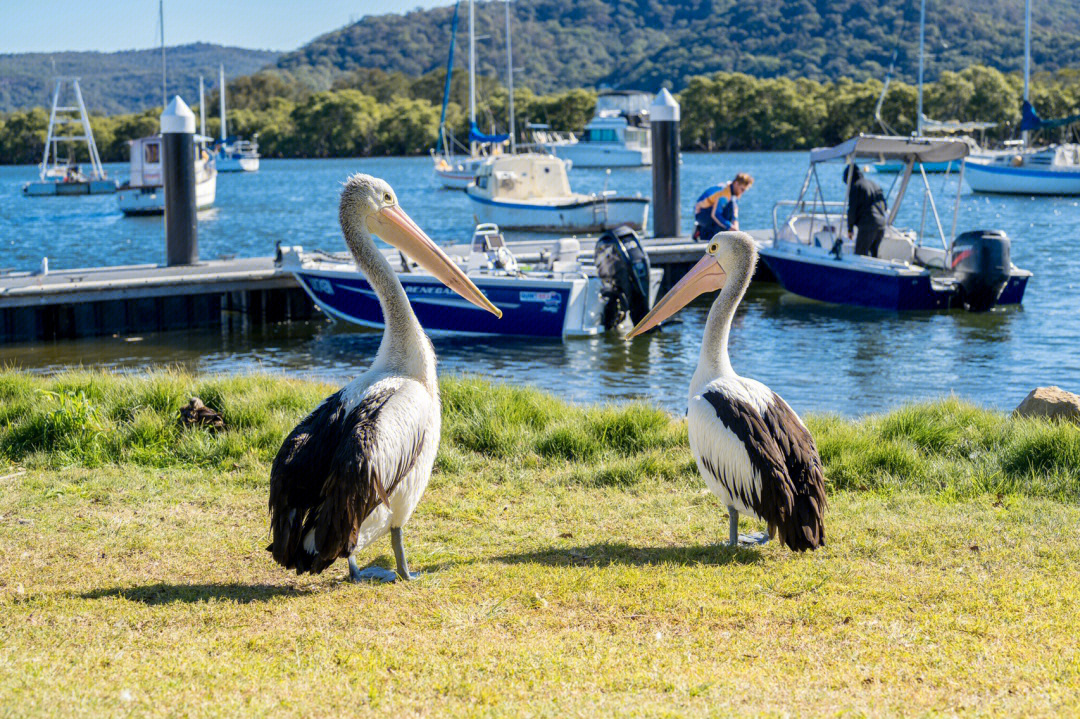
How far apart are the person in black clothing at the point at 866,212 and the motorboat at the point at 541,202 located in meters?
10.5

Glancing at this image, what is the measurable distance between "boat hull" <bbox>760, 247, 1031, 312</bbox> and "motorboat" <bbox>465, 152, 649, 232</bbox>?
9367 mm

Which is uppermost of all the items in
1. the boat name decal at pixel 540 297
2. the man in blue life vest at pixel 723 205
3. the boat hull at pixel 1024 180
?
the boat hull at pixel 1024 180

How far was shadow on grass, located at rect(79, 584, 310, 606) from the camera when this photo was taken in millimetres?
4969

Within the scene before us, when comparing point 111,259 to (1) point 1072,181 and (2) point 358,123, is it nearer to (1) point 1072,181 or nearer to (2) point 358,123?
(1) point 1072,181

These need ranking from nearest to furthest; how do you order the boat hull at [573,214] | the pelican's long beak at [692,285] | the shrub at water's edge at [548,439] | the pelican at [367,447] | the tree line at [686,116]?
1. the pelican at [367,447]
2. the pelican's long beak at [692,285]
3. the shrub at water's edge at [548,439]
4. the boat hull at [573,214]
5. the tree line at [686,116]

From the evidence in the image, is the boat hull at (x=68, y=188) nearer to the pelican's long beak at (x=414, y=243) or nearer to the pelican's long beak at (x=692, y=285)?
the pelican's long beak at (x=692, y=285)

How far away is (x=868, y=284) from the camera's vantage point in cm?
1994

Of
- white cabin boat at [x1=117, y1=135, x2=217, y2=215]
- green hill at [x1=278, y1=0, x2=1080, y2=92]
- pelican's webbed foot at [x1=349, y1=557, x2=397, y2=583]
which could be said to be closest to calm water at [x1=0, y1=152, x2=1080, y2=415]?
pelican's webbed foot at [x1=349, y1=557, x2=397, y2=583]

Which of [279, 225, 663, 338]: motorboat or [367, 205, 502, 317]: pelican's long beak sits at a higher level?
[367, 205, 502, 317]: pelican's long beak

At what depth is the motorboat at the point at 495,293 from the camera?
702 inches

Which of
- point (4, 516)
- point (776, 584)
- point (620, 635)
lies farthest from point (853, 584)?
point (4, 516)

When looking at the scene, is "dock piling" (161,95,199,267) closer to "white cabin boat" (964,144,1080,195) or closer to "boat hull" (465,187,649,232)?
"boat hull" (465,187,649,232)

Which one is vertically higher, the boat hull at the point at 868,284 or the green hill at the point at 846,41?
the green hill at the point at 846,41

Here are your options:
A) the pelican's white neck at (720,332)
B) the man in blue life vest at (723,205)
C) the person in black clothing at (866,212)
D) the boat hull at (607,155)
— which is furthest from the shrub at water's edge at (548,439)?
the boat hull at (607,155)
